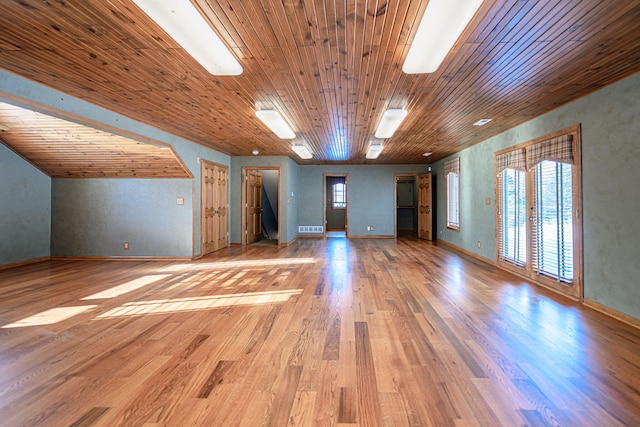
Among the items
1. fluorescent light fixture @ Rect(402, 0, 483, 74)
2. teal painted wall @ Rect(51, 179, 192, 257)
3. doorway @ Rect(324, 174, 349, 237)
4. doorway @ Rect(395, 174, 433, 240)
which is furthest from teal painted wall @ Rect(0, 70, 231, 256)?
doorway @ Rect(395, 174, 433, 240)

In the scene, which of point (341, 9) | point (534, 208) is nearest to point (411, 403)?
point (341, 9)

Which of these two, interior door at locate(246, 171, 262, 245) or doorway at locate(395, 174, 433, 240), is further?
doorway at locate(395, 174, 433, 240)

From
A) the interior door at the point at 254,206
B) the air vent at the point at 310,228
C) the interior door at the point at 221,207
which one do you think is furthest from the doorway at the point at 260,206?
the air vent at the point at 310,228

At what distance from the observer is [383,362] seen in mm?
2186

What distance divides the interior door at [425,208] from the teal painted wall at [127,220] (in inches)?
262

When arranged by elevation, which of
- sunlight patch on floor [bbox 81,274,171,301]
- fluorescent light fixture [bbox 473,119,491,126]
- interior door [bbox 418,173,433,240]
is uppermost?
fluorescent light fixture [bbox 473,119,491,126]

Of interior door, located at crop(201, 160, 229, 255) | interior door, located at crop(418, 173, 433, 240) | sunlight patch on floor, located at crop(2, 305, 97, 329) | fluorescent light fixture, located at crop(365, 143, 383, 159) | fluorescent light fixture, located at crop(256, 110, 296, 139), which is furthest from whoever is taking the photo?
interior door, located at crop(418, 173, 433, 240)

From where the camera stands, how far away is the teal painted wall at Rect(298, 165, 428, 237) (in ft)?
32.7

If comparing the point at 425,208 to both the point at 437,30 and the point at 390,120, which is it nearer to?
the point at 390,120

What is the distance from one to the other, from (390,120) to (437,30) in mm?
2316

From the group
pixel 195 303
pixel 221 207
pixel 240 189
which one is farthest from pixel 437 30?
pixel 240 189

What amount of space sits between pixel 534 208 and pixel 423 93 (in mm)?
2520

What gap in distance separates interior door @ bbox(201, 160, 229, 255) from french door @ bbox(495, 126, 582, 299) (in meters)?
5.83

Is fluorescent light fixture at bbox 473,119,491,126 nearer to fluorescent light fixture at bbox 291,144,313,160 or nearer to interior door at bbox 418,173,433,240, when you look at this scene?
fluorescent light fixture at bbox 291,144,313,160
